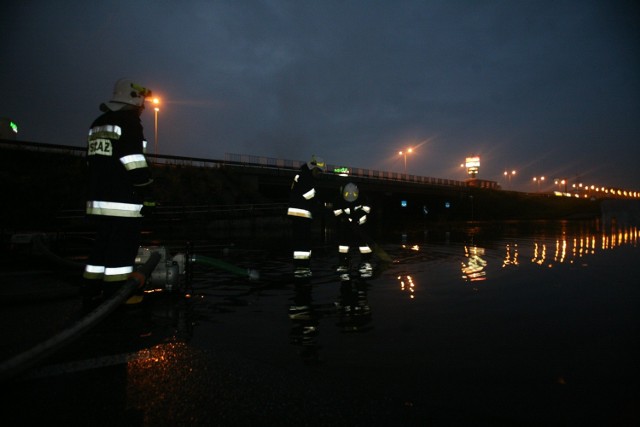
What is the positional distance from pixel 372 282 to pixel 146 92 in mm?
4539

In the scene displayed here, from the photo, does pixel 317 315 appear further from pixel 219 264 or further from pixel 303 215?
pixel 303 215

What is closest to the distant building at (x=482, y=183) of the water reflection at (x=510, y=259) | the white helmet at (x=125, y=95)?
the water reflection at (x=510, y=259)

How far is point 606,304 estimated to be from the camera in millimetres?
5051

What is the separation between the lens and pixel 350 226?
8414mm

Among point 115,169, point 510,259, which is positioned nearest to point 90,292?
point 115,169

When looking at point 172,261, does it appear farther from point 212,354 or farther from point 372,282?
point 372,282

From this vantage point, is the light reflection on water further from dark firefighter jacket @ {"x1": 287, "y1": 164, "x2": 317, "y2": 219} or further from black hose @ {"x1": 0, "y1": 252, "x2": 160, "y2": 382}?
dark firefighter jacket @ {"x1": 287, "y1": 164, "x2": 317, "y2": 219}

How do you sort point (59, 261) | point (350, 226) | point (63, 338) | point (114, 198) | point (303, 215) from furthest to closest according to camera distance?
point (350, 226), point (303, 215), point (59, 261), point (114, 198), point (63, 338)

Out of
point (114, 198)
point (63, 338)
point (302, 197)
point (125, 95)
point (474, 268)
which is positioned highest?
point (125, 95)

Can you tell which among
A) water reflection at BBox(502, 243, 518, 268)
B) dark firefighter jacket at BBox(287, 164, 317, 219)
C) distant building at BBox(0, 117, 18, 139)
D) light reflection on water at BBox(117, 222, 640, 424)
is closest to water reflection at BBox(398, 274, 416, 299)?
light reflection on water at BBox(117, 222, 640, 424)

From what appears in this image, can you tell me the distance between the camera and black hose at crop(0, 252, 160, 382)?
213 cm

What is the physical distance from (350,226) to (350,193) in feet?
2.74

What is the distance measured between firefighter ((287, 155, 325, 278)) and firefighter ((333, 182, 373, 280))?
3.55ft

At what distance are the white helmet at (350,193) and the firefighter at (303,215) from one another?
1.31 metres
